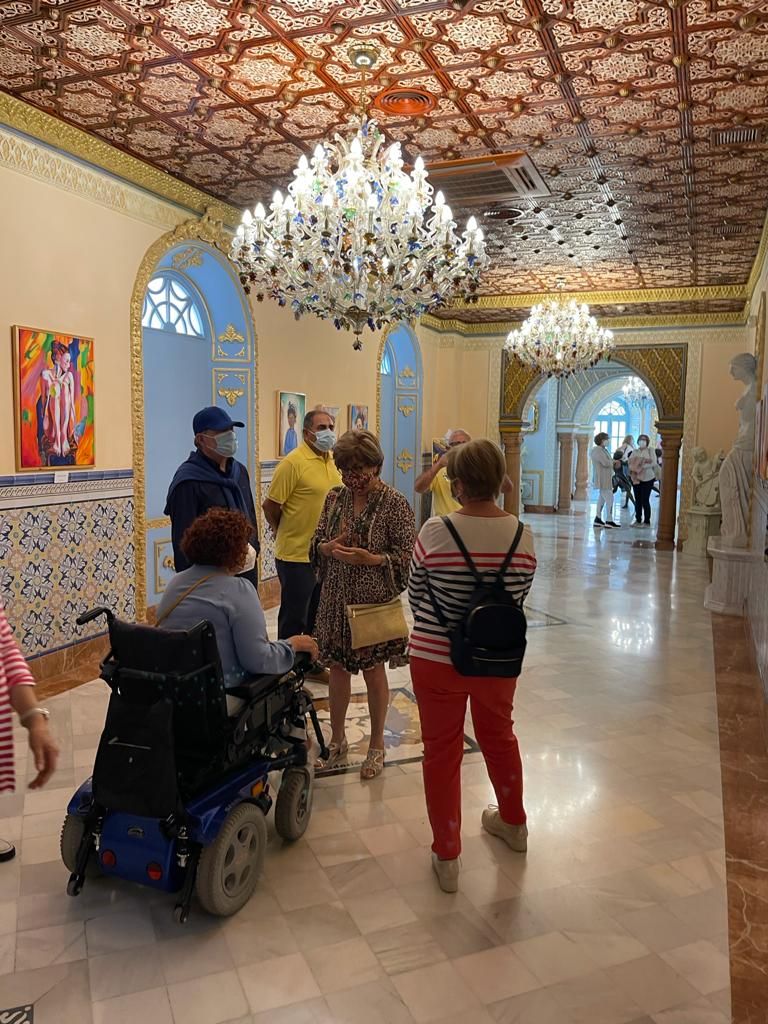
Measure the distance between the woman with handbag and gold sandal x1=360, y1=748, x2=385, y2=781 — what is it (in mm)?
257

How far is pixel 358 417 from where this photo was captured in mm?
9570

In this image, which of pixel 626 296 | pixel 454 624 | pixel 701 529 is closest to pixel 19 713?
pixel 454 624

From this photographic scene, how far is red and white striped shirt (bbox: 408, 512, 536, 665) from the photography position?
2.57m

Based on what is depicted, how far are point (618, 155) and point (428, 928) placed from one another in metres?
5.15

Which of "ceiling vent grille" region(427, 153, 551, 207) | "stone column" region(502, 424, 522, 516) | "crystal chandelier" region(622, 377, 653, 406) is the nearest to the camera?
"ceiling vent grille" region(427, 153, 551, 207)

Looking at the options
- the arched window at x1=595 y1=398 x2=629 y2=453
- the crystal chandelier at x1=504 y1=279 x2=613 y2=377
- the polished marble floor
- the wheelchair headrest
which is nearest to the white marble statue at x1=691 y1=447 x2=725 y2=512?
the crystal chandelier at x1=504 y1=279 x2=613 y2=377

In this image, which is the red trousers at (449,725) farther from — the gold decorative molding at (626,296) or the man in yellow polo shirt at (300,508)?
the gold decorative molding at (626,296)

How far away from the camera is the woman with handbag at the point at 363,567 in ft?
11.0

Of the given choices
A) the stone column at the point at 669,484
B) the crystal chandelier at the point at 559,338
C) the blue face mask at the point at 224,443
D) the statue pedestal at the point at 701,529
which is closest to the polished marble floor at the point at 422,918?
the blue face mask at the point at 224,443

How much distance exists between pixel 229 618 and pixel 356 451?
40.4 inches

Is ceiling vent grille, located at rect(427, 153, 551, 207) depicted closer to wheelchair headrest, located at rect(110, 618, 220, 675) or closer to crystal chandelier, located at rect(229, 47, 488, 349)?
crystal chandelier, located at rect(229, 47, 488, 349)

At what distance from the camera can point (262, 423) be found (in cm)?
752

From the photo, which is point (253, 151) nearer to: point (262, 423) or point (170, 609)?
point (262, 423)

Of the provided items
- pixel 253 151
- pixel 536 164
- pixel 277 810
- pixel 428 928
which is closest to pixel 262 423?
pixel 253 151
